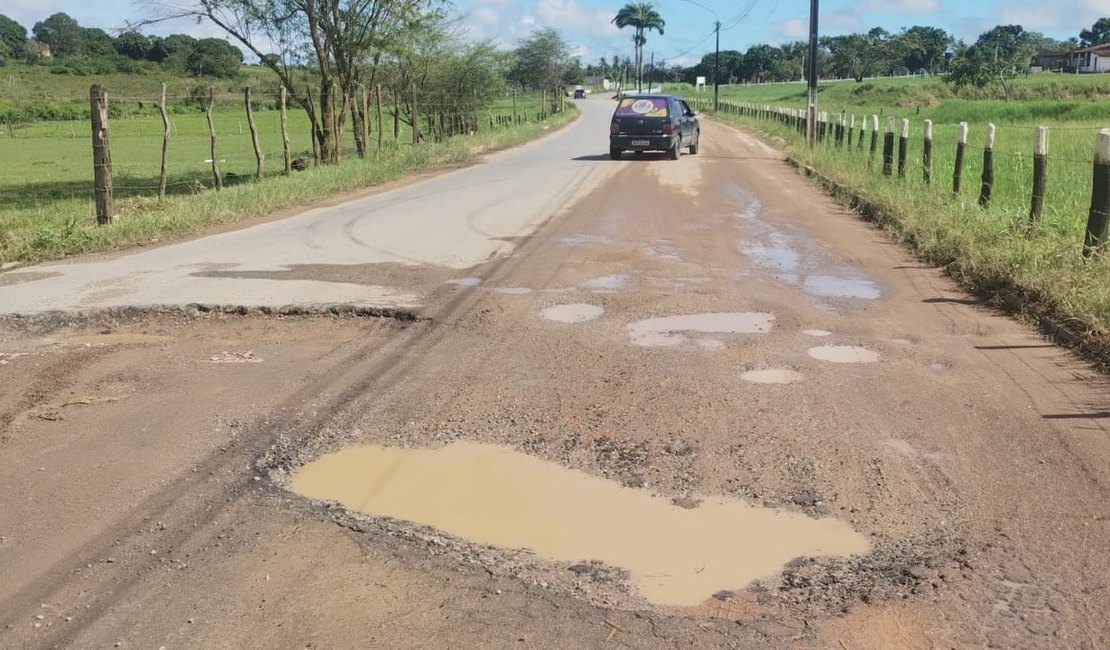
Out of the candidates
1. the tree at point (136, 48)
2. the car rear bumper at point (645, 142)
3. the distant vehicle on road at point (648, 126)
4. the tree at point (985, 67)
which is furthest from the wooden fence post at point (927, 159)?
Result: the tree at point (136, 48)

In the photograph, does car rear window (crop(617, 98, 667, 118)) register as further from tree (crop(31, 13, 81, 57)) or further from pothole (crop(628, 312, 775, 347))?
tree (crop(31, 13, 81, 57))

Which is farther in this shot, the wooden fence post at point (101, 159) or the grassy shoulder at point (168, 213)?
the wooden fence post at point (101, 159)

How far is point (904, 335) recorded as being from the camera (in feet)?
21.6

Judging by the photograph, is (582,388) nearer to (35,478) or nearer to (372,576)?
(372,576)

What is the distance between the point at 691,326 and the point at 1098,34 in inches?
6921

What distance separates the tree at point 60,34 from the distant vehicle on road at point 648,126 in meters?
99.9

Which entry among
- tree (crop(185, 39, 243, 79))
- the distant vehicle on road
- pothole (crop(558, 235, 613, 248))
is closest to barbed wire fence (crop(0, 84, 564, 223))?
tree (crop(185, 39, 243, 79))

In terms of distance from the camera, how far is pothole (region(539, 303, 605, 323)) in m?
7.08

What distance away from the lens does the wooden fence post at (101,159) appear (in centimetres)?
1192

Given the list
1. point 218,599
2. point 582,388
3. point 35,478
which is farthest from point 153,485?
point 582,388

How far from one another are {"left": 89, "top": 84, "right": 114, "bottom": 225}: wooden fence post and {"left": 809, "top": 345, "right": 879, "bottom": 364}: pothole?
9.39 metres

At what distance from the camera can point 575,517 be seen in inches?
154

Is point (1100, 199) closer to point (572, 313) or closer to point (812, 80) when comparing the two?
point (572, 313)

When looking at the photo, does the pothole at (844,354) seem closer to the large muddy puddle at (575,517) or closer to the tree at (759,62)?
the large muddy puddle at (575,517)
